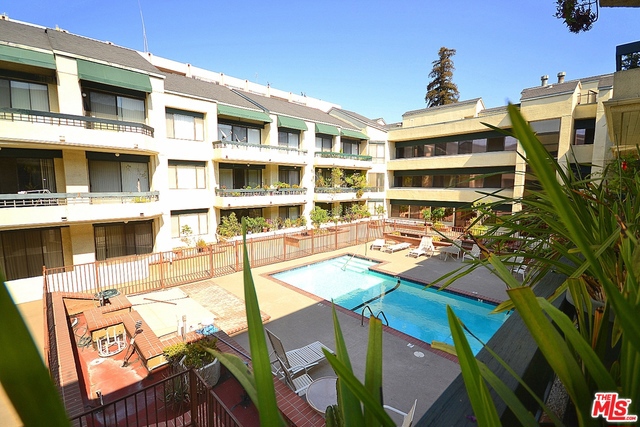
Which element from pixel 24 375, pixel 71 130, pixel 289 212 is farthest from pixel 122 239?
pixel 24 375

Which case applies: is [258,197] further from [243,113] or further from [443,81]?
[443,81]

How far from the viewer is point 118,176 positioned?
16.6 meters

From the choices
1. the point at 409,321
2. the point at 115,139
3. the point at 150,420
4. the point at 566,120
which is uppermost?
the point at 566,120

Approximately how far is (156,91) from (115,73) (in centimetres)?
215

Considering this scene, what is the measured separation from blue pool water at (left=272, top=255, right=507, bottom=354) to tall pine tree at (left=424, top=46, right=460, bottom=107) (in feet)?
102

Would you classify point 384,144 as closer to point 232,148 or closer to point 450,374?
point 232,148

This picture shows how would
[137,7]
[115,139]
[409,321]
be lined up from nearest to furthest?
1. [409,321]
2. [115,139]
3. [137,7]

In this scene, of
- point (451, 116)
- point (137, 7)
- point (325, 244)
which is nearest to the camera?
point (325, 244)

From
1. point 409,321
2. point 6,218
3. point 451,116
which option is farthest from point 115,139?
point 451,116

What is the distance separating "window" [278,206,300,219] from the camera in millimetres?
25312

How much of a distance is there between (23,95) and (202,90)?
30.7 feet

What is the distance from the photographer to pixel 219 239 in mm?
20422

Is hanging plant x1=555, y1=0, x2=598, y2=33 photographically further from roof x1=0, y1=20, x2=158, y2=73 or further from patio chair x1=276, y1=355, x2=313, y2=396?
roof x1=0, y1=20, x2=158, y2=73

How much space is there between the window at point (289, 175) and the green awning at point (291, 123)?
10.7ft
